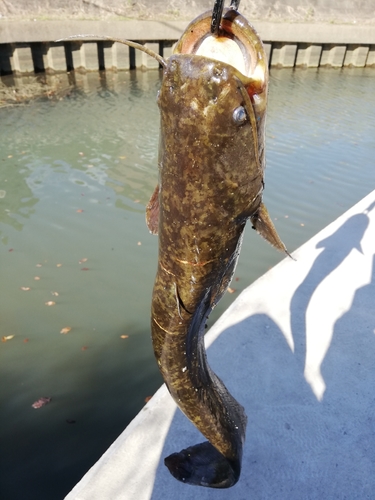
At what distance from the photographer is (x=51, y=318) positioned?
5309 millimetres

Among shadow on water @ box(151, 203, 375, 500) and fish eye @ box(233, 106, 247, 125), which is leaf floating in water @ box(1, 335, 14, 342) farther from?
fish eye @ box(233, 106, 247, 125)

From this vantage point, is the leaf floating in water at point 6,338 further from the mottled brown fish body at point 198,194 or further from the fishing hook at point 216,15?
the fishing hook at point 216,15

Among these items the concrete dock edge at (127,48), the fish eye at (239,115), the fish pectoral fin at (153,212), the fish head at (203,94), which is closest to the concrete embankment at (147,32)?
the concrete dock edge at (127,48)

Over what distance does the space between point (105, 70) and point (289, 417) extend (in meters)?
17.9

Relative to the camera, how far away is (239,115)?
4.36 feet

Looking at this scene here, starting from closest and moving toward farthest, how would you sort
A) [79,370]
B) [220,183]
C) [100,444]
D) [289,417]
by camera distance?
[220,183] → [289,417] → [100,444] → [79,370]

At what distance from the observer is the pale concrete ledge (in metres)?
2.83

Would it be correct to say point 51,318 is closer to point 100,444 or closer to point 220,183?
point 100,444

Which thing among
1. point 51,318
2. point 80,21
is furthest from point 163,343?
point 80,21

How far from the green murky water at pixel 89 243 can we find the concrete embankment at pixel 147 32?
254cm

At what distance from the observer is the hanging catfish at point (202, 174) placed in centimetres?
131

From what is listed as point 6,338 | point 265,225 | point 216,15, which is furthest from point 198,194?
point 6,338

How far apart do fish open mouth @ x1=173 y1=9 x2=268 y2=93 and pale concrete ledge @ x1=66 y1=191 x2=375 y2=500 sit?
2690 mm

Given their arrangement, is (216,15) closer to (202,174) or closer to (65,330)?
(202,174)
